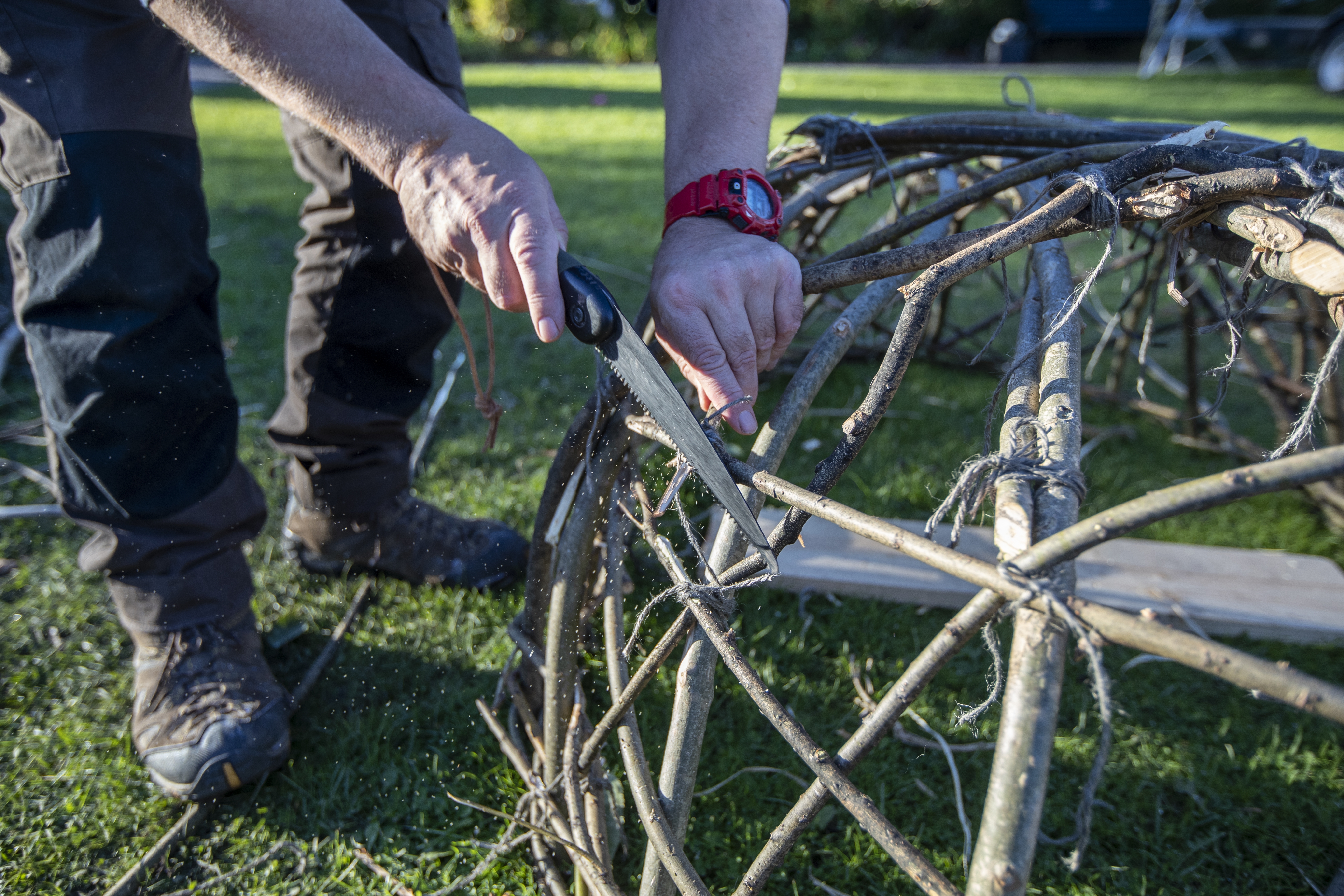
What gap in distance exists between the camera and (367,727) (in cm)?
162

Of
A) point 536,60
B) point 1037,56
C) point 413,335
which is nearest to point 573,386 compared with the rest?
point 413,335

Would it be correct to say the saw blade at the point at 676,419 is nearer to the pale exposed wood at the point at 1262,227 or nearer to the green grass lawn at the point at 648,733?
the pale exposed wood at the point at 1262,227

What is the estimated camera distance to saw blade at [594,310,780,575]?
2.93 feet

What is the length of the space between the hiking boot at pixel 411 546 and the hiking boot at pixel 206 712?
343mm

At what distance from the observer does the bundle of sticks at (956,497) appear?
0.60 meters

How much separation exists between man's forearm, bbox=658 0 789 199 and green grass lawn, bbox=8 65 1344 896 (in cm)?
108

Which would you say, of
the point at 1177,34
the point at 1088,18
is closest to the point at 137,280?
the point at 1177,34

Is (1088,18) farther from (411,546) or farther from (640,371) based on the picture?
(640,371)

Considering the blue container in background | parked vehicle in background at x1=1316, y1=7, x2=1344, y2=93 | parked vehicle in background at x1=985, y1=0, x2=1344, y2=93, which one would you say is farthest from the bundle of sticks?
the blue container in background

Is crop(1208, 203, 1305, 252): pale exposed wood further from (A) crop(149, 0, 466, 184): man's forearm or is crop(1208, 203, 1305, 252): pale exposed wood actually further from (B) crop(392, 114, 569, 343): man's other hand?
(A) crop(149, 0, 466, 184): man's forearm

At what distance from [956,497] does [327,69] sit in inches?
39.7

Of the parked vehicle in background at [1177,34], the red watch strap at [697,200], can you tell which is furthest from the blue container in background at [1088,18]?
the red watch strap at [697,200]

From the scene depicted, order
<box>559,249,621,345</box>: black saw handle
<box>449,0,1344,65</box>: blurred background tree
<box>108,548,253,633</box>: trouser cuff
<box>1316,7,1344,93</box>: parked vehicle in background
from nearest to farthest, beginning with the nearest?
<box>559,249,621,345</box>: black saw handle
<box>108,548,253,633</box>: trouser cuff
<box>1316,7,1344,93</box>: parked vehicle in background
<box>449,0,1344,65</box>: blurred background tree

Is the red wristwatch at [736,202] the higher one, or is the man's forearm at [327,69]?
the man's forearm at [327,69]
